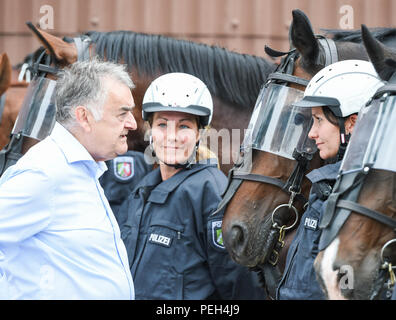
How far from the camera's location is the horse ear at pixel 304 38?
3.22 meters

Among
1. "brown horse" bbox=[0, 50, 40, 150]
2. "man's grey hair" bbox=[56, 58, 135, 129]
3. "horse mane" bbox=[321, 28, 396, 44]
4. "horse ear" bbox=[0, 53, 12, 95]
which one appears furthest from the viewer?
"brown horse" bbox=[0, 50, 40, 150]

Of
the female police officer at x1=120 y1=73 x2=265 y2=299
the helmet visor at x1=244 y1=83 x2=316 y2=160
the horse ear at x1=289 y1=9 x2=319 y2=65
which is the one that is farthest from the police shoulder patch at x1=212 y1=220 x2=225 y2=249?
the horse ear at x1=289 y1=9 x2=319 y2=65

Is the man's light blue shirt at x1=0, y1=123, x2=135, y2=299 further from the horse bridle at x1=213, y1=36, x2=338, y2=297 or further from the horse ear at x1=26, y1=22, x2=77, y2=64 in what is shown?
the horse ear at x1=26, y1=22, x2=77, y2=64

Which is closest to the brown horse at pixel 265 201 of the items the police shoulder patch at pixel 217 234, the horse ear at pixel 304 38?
the horse ear at pixel 304 38

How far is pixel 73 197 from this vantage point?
254cm

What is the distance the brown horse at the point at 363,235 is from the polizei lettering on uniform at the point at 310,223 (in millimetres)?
536

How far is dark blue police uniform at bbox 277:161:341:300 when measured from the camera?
267cm

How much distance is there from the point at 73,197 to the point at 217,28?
431cm

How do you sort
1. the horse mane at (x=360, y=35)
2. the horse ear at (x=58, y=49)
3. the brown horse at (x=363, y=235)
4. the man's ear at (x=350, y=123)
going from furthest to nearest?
the horse ear at (x=58, y=49) < the horse mane at (x=360, y=35) < the man's ear at (x=350, y=123) < the brown horse at (x=363, y=235)

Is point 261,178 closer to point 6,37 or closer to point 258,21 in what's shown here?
point 258,21

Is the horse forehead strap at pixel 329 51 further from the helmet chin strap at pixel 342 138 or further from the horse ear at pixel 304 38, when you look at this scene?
the helmet chin strap at pixel 342 138

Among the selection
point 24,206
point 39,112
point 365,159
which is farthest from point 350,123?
point 39,112

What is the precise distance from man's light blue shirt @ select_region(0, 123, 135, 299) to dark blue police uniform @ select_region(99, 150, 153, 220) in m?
1.75

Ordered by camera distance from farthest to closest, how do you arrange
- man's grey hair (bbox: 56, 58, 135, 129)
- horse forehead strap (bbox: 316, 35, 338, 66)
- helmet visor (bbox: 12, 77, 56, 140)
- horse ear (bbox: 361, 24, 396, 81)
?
helmet visor (bbox: 12, 77, 56, 140)
horse forehead strap (bbox: 316, 35, 338, 66)
man's grey hair (bbox: 56, 58, 135, 129)
horse ear (bbox: 361, 24, 396, 81)
